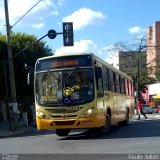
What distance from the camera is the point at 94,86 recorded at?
19.2 meters

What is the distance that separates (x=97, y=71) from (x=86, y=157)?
6.96 m

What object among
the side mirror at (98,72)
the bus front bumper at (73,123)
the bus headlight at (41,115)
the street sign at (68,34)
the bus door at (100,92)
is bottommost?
the bus front bumper at (73,123)

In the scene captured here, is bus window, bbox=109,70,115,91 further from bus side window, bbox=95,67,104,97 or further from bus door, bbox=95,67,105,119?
bus side window, bbox=95,67,104,97

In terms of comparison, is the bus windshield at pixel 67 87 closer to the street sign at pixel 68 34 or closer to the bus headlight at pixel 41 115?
the bus headlight at pixel 41 115

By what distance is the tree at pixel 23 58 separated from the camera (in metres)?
42.9

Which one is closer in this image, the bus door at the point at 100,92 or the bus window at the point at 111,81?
the bus door at the point at 100,92

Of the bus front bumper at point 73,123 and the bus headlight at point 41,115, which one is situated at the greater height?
the bus headlight at point 41,115

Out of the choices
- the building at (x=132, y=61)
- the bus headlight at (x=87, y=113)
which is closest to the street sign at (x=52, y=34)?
the bus headlight at (x=87, y=113)

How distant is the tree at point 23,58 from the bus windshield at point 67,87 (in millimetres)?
22366

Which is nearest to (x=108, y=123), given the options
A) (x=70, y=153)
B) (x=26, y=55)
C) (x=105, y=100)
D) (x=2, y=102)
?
(x=105, y=100)

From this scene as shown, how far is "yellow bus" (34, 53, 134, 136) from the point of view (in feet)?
62.7

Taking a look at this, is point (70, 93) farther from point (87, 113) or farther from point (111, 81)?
point (111, 81)

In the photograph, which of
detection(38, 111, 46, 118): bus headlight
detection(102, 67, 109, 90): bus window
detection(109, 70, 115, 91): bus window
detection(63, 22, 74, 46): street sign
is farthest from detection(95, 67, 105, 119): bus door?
detection(63, 22, 74, 46): street sign

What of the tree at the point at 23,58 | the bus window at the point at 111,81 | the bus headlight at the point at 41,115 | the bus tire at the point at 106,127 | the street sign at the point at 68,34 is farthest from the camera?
the tree at the point at 23,58
